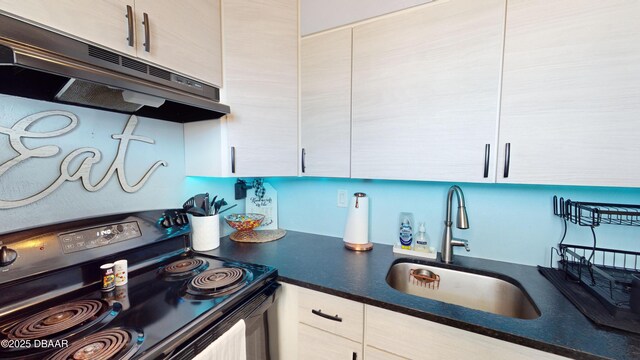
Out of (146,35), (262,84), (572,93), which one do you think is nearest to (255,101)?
(262,84)

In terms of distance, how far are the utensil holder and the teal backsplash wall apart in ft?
2.32

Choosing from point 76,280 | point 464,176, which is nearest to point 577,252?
point 464,176

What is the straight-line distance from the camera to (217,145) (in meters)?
1.27

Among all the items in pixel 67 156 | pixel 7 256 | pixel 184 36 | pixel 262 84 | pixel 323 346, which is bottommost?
pixel 323 346

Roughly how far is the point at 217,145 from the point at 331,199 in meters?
0.79

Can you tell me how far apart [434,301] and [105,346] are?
1.00 metres

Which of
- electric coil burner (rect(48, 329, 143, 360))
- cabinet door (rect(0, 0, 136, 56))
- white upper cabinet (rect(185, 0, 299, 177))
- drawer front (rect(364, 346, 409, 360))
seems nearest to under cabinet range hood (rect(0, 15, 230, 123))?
cabinet door (rect(0, 0, 136, 56))

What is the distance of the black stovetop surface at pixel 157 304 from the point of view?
0.69 metres

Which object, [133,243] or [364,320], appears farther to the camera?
[133,243]

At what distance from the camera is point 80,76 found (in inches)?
26.5

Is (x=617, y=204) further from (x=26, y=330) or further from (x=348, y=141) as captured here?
(x=26, y=330)

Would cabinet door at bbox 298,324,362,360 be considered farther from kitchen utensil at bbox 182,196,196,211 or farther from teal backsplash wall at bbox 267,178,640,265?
kitchen utensil at bbox 182,196,196,211

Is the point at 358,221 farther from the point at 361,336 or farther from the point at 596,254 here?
the point at 596,254

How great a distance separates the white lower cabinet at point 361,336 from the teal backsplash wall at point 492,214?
0.62 m
